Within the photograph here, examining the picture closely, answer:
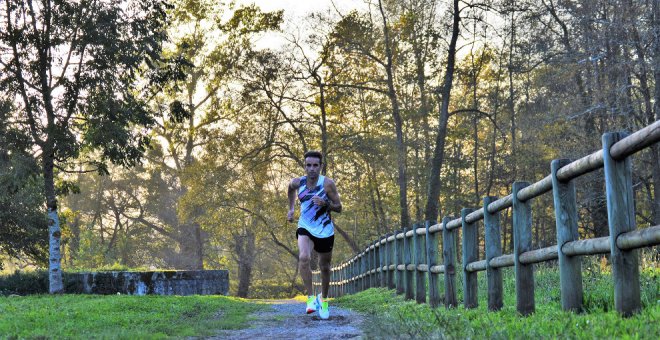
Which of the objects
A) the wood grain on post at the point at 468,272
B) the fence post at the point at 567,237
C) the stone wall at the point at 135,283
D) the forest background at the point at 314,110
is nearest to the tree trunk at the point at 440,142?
the forest background at the point at 314,110

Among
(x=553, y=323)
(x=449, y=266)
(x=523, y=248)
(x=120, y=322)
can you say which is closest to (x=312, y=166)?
(x=449, y=266)

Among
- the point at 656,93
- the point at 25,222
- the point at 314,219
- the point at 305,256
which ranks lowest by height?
the point at 305,256

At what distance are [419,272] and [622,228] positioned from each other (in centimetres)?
650

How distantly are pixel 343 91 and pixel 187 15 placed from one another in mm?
10669

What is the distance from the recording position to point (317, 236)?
379 inches

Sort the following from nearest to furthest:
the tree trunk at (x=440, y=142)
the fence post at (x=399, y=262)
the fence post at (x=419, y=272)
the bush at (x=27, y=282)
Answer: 1. the fence post at (x=419, y=272)
2. the fence post at (x=399, y=262)
3. the bush at (x=27, y=282)
4. the tree trunk at (x=440, y=142)

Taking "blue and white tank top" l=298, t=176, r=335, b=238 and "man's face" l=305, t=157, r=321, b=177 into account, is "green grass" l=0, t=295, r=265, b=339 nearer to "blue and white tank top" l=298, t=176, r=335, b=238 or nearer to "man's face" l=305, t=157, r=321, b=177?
"blue and white tank top" l=298, t=176, r=335, b=238

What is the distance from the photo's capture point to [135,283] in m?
19.2

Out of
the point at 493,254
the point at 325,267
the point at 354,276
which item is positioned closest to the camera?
the point at 493,254

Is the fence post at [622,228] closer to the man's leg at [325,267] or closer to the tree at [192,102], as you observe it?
the man's leg at [325,267]

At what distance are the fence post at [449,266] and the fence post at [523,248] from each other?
92.0 inches

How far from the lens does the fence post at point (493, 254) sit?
7.73m

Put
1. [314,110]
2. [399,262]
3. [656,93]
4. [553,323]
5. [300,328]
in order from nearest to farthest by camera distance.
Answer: [553,323], [300,328], [399,262], [656,93], [314,110]

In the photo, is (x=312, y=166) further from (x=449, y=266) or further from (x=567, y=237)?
(x=567, y=237)
